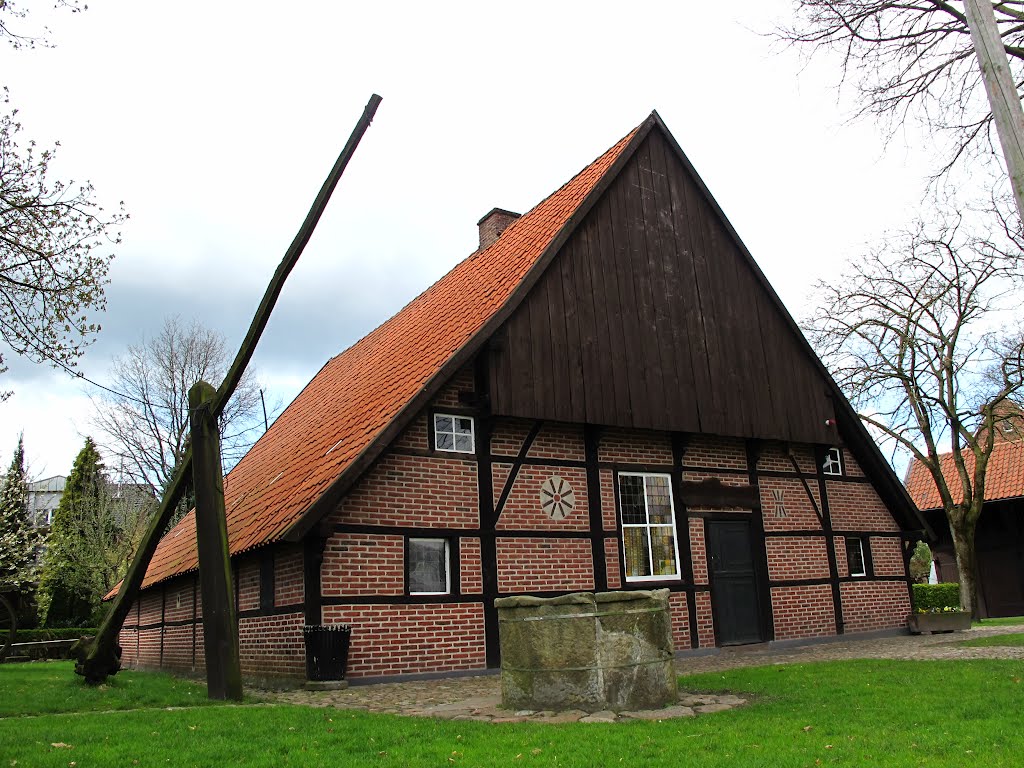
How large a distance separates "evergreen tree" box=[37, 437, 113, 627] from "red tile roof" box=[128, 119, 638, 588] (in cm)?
1265

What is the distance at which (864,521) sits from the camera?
15703 millimetres

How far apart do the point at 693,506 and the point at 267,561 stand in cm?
651

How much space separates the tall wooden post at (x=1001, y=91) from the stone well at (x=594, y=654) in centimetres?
428

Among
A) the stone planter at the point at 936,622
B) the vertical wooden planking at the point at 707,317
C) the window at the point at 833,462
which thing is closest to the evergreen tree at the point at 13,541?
the vertical wooden planking at the point at 707,317

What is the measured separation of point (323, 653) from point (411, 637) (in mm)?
1211

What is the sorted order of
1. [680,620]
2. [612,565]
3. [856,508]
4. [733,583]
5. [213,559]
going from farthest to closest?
[856,508]
[733,583]
[680,620]
[612,565]
[213,559]

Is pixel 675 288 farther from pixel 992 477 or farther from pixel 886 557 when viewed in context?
pixel 992 477

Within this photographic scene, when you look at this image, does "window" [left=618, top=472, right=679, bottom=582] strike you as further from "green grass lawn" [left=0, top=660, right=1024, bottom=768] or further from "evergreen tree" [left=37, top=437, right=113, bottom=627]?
"evergreen tree" [left=37, top=437, right=113, bottom=627]

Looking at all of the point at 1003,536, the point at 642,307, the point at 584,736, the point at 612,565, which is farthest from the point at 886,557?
the point at 1003,536

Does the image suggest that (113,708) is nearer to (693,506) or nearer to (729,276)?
(693,506)

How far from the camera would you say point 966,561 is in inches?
866

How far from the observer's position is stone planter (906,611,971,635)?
15.4 metres

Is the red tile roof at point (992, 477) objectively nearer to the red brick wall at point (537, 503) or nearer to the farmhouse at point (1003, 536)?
the farmhouse at point (1003, 536)

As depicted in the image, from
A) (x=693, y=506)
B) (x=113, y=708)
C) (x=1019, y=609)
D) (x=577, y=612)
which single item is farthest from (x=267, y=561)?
(x=1019, y=609)
